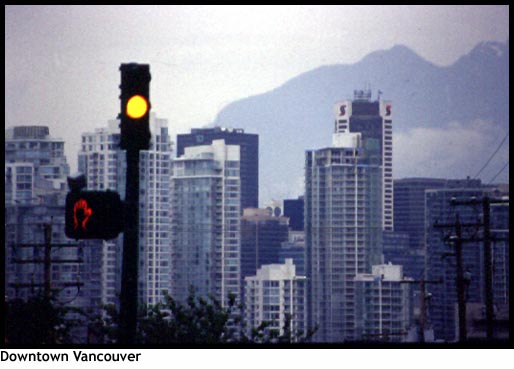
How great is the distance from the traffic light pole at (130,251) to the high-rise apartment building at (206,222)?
93353 mm

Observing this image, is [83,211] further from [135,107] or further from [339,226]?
[339,226]

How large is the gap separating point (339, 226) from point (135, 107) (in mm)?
131339

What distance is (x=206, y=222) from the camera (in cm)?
12775

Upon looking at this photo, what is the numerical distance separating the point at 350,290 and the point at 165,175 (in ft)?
65.9

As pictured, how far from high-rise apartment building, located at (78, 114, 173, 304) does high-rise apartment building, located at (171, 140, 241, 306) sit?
1150mm

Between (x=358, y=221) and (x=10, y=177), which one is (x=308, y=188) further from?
(x=10, y=177)

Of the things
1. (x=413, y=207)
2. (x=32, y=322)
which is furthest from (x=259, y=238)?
(x=32, y=322)

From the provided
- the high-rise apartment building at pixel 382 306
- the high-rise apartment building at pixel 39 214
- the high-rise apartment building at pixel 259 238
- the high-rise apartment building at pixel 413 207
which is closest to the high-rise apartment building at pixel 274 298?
the high-rise apartment building at pixel 382 306

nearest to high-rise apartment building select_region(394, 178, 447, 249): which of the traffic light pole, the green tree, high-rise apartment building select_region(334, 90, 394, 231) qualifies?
high-rise apartment building select_region(334, 90, 394, 231)

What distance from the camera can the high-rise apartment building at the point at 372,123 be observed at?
16938 cm

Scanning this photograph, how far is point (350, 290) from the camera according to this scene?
123750 millimetres

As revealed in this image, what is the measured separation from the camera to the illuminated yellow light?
37.2 feet

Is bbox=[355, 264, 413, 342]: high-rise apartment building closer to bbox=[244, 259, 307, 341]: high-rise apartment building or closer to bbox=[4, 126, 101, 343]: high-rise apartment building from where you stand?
bbox=[244, 259, 307, 341]: high-rise apartment building

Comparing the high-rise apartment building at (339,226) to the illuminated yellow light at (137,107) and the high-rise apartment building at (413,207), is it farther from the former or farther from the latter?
the illuminated yellow light at (137,107)
